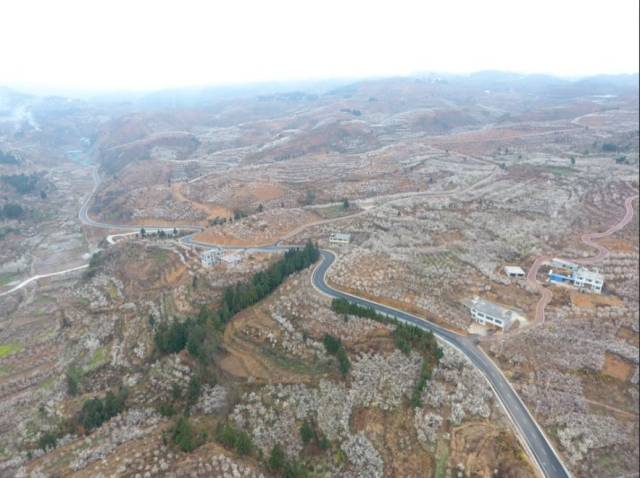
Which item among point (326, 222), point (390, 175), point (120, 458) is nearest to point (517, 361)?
point (120, 458)

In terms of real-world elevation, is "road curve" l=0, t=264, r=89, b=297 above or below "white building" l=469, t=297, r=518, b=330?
below

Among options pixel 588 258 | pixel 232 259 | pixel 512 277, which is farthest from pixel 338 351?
pixel 588 258

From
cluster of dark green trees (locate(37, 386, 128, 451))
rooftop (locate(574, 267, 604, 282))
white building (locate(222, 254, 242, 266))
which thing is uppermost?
rooftop (locate(574, 267, 604, 282))

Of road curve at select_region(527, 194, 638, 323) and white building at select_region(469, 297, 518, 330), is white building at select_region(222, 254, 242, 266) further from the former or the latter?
road curve at select_region(527, 194, 638, 323)

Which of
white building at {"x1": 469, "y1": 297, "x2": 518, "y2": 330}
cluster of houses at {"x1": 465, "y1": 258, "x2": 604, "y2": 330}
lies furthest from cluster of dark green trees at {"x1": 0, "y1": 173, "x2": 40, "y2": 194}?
white building at {"x1": 469, "y1": 297, "x2": 518, "y2": 330}

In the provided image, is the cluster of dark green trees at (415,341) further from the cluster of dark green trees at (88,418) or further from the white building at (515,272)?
the cluster of dark green trees at (88,418)

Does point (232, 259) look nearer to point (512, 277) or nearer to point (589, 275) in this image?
point (512, 277)
